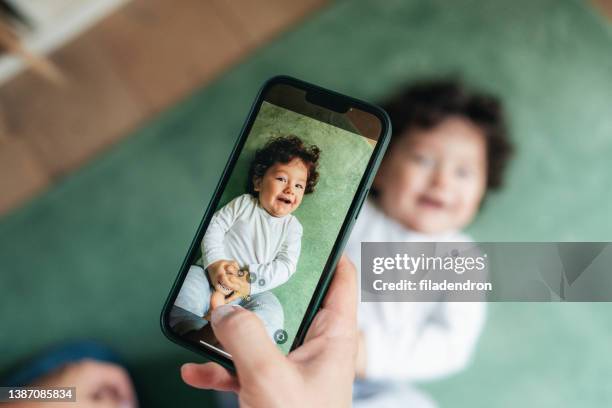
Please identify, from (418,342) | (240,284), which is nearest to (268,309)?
(240,284)

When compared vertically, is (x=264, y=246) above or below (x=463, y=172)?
below

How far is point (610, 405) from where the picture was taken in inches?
29.1

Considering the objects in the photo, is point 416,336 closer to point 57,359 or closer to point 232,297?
point 232,297

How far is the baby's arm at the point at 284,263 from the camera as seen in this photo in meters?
0.41

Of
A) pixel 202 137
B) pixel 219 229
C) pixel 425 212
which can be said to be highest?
pixel 202 137

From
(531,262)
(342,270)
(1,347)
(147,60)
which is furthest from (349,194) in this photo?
(1,347)

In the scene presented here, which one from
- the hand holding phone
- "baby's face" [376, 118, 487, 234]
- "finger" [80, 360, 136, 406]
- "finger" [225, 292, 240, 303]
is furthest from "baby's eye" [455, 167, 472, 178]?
"finger" [80, 360, 136, 406]

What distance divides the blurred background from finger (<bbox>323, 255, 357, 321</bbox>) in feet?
1.27

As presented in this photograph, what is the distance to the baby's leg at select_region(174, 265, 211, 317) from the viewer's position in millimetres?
412

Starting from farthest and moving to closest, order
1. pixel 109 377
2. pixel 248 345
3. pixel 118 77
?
1. pixel 118 77
2. pixel 109 377
3. pixel 248 345

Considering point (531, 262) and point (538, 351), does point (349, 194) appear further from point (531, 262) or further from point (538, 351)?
point (538, 351)

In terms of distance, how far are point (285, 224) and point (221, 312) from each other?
9 cm

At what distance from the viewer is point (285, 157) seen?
0.41m

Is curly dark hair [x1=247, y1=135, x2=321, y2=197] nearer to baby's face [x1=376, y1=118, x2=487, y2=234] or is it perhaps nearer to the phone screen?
the phone screen
